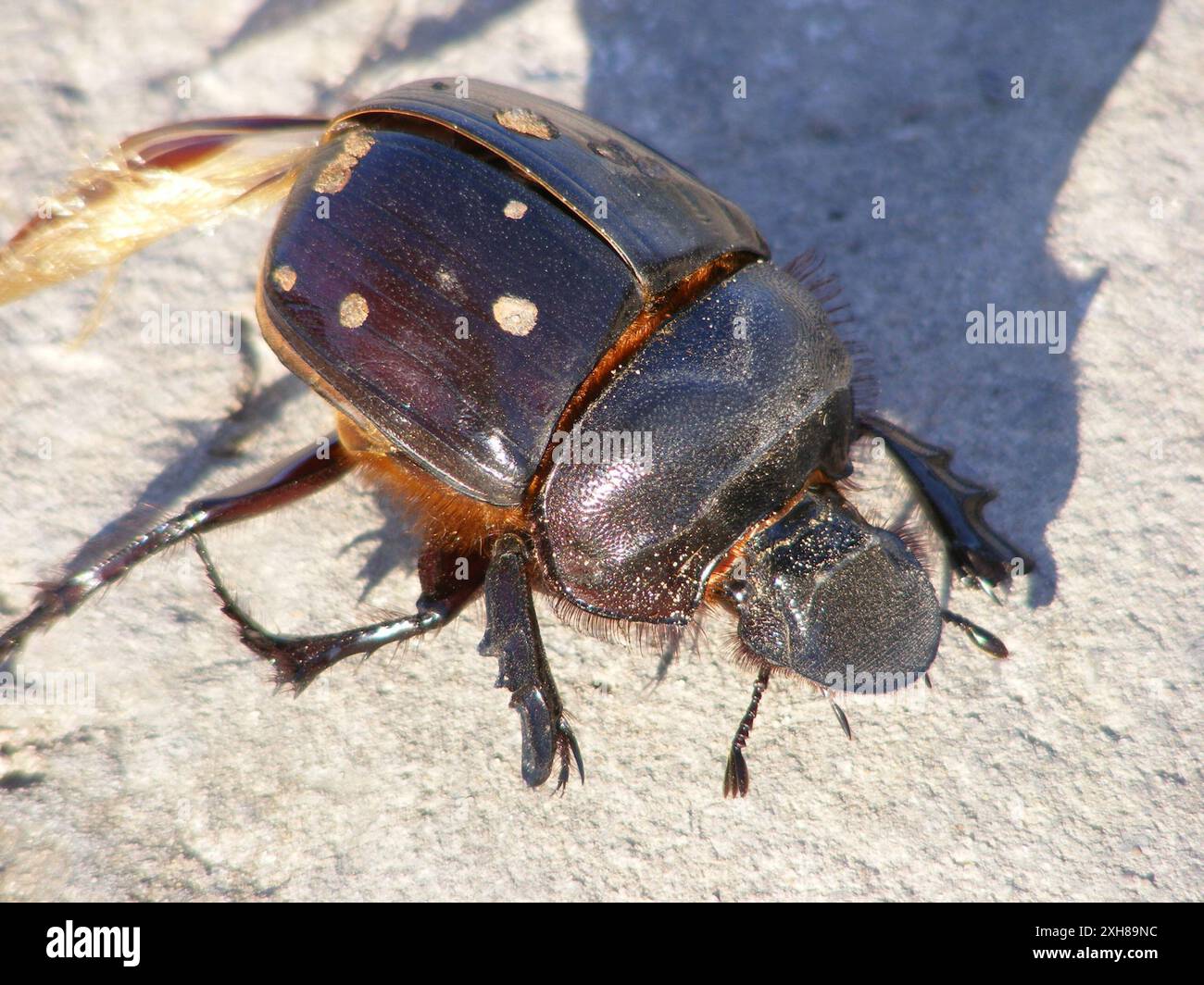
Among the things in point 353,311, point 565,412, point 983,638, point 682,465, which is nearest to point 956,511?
point 983,638

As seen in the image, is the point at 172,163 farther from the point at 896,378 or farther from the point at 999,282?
the point at 999,282

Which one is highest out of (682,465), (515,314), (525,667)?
(515,314)

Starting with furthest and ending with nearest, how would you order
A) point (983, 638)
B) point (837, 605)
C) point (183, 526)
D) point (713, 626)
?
point (713, 626)
point (183, 526)
point (983, 638)
point (837, 605)

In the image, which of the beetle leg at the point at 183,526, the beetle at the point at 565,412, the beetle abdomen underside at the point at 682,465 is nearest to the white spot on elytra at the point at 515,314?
the beetle at the point at 565,412

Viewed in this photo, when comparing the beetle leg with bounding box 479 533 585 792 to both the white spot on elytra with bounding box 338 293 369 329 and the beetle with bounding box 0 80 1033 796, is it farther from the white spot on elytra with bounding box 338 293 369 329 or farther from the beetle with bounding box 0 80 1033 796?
the white spot on elytra with bounding box 338 293 369 329

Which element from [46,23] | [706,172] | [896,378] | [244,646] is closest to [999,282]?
[896,378]

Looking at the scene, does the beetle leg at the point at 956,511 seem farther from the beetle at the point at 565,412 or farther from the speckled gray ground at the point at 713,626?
the speckled gray ground at the point at 713,626

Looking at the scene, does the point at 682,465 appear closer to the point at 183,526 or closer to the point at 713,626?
the point at 713,626
